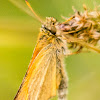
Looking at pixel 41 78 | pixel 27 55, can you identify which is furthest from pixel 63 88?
pixel 27 55

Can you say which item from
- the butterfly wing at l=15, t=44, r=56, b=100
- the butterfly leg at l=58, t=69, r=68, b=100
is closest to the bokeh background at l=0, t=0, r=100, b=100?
the butterfly wing at l=15, t=44, r=56, b=100

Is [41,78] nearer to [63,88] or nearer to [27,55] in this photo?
[63,88]

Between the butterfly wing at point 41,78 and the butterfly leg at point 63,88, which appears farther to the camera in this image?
the butterfly leg at point 63,88

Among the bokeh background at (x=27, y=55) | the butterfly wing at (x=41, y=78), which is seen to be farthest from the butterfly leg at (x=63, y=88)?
the bokeh background at (x=27, y=55)

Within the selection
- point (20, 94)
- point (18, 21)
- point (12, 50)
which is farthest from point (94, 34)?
point (12, 50)

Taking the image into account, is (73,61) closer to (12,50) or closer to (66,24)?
(12,50)

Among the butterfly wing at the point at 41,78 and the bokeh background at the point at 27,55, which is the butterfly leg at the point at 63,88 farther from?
the bokeh background at the point at 27,55
